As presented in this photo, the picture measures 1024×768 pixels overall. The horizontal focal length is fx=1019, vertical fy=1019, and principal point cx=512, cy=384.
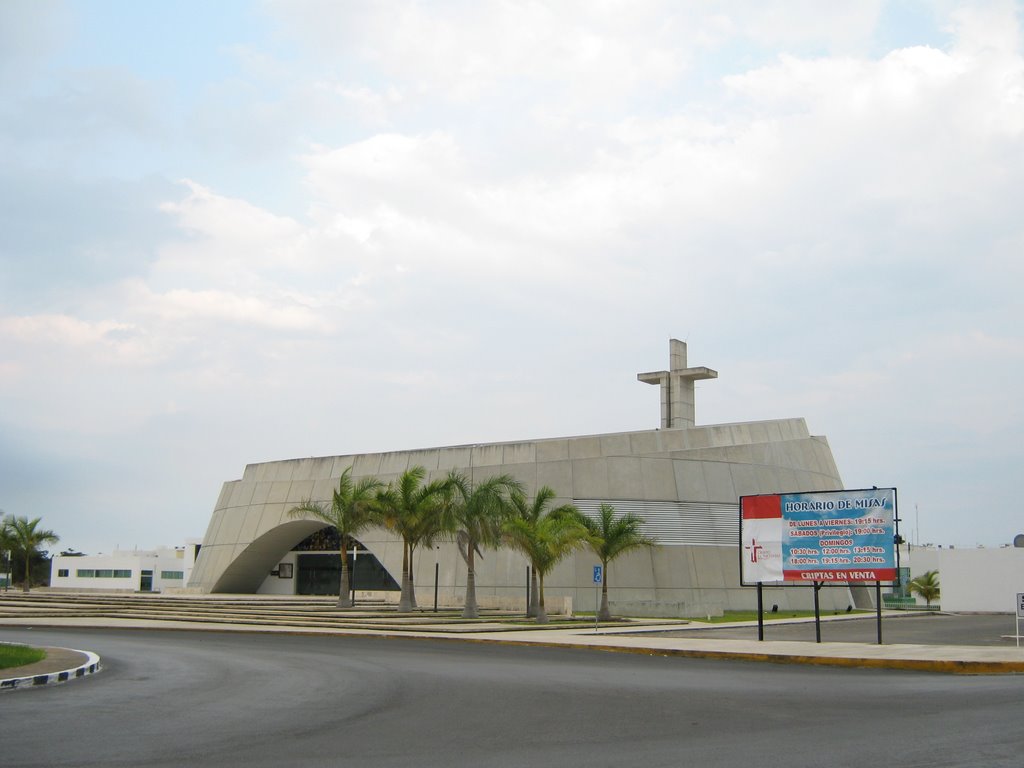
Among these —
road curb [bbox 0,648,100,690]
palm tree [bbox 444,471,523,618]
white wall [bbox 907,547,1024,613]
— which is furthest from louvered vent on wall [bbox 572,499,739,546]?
road curb [bbox 0,648,100,690]

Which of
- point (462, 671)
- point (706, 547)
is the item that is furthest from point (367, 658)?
point (706, 547)

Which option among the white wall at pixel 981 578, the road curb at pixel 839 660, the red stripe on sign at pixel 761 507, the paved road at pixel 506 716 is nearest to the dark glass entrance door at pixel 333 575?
the red stripe on sign at pixel 761 507

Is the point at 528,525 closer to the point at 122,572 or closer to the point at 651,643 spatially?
the point at 651,643

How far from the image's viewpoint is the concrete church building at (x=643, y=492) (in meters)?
45.9

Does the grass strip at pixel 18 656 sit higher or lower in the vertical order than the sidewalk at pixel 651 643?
higher

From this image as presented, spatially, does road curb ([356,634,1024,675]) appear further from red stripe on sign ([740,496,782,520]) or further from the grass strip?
the grass strip

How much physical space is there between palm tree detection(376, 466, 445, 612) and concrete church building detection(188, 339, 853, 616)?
6664 millimetres

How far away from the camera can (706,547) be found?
156 feet

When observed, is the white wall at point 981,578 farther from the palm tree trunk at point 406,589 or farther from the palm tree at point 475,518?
the palm tree trunk at point 406,589

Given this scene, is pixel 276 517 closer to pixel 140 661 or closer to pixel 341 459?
pixel 341 459

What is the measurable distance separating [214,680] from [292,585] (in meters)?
45.6

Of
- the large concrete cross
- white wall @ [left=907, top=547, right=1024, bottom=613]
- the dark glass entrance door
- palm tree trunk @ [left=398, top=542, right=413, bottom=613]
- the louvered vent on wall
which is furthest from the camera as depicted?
white wall @ [left=907, top=547, right=1024, bottom=613]

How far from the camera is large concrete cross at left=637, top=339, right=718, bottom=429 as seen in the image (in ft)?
180

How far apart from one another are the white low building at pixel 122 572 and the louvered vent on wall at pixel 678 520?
5830 cm
